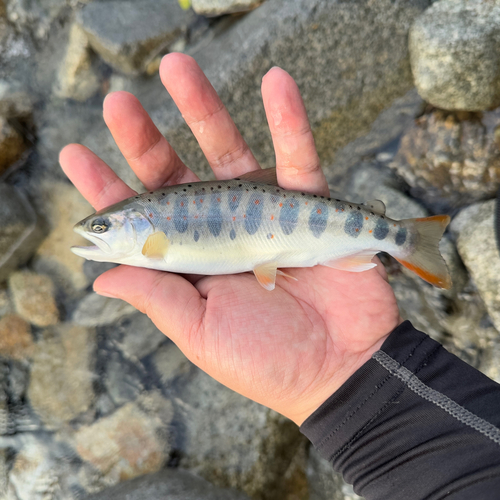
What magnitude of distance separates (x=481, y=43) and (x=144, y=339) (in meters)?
4.57

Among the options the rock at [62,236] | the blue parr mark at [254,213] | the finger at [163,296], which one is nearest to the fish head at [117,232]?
the finger at [163,296]

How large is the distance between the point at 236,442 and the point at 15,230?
3.23m

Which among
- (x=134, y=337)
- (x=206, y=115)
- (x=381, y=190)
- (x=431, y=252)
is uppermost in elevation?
(x=206, y=115)

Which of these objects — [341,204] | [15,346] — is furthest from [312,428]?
[15,346]

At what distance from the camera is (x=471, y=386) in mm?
2238

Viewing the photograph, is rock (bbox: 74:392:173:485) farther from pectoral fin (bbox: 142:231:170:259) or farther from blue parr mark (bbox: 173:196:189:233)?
blue parr mark (bbox: 173:196:189:233)

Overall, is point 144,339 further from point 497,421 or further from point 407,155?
point 407,155

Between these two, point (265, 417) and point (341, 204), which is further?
point (265, 417)

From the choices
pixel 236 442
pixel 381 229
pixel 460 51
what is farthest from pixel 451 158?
pixel 236 442

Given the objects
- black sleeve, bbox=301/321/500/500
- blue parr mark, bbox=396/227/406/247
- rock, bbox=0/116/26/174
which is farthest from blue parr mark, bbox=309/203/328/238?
rock, bbox=0/116/26/174

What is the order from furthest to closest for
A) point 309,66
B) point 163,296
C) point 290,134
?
point 309,66 < point 290,134 < point 163,296

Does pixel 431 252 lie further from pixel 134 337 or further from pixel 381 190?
pixel 134 337

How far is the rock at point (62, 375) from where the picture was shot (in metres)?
4.07

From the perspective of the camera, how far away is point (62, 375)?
163 inches
